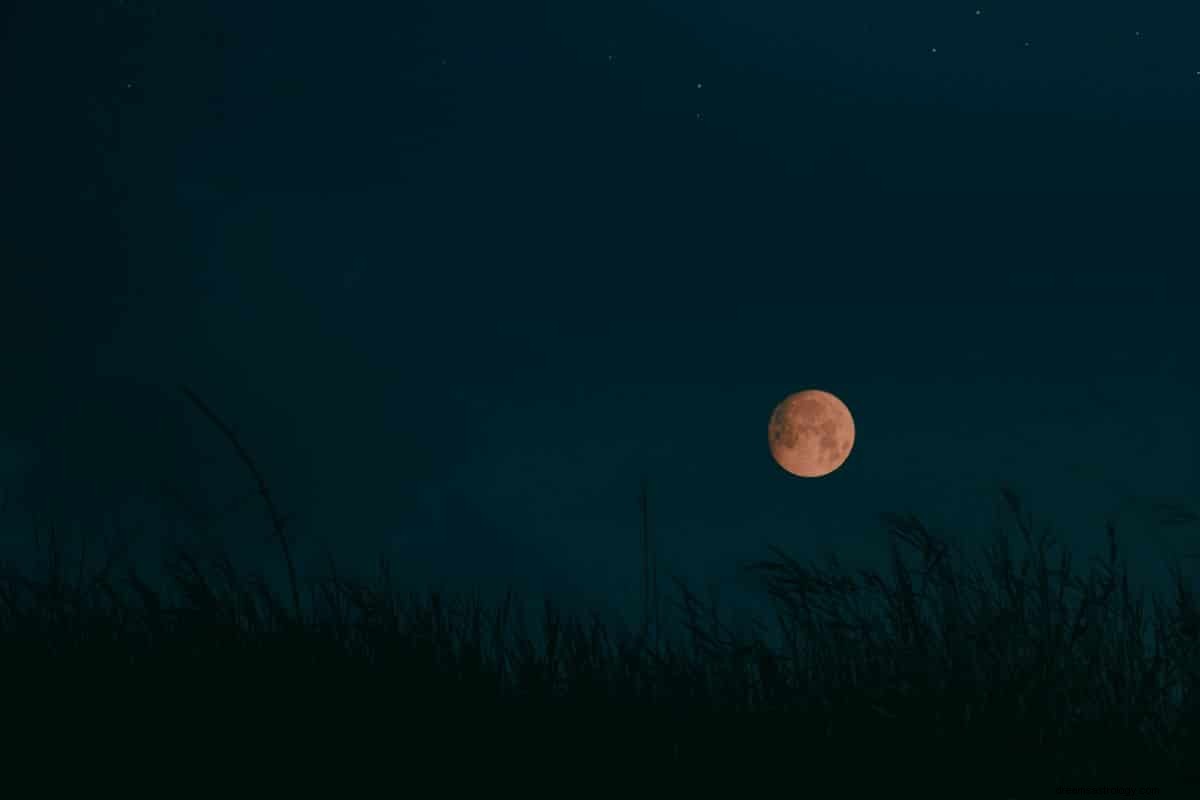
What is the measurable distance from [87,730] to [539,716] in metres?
1.18

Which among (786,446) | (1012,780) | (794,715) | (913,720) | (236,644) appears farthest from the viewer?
(786,446)

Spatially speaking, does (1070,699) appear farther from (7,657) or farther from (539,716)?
(7,657)

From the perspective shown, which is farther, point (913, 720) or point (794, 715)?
point (794, 715)

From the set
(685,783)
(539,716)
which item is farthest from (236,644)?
(685,783)

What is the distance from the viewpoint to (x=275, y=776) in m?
2.88

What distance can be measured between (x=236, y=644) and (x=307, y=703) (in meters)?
0.45

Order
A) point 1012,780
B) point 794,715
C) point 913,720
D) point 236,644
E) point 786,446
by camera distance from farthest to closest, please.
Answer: point 786,446 → point 236,644 → point 794,715 → point 913,720 → point 1012,780

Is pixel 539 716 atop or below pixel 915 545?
below

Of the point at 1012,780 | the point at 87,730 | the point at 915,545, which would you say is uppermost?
the point at 915,545

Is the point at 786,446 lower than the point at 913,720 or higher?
higher

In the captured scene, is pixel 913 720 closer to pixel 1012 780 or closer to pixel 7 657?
pixel 1012 780

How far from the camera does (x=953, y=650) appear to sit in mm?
3271

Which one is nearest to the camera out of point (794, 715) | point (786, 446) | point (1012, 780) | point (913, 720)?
point (1012, 780)

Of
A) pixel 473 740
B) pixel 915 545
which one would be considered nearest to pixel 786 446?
pixel 915 545
